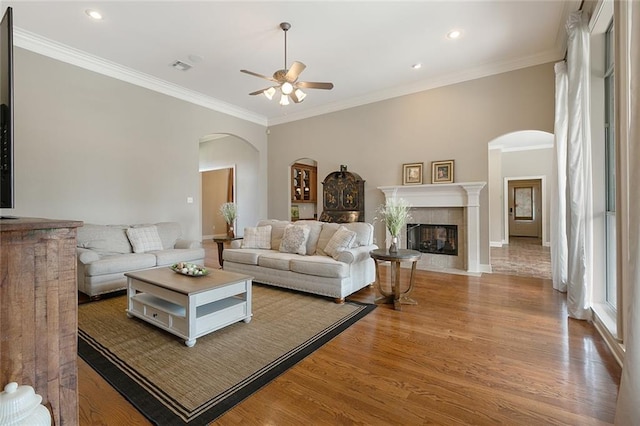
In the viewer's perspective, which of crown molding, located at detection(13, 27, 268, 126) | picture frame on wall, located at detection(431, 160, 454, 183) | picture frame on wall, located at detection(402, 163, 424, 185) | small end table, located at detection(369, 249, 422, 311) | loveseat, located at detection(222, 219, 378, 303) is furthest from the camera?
picture frame on wall, located at detection(402, 163, 424, 185)

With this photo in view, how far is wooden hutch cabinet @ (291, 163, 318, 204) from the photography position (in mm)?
7969

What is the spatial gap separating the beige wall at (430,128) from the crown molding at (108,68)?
6.54ft

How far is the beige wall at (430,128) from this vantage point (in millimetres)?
4605

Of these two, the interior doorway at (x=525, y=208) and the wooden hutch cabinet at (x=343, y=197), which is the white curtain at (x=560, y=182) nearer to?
the wooden hutch cabinet at (x=343, y=197)

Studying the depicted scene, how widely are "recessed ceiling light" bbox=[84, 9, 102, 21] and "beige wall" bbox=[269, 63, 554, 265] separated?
4.12 metres

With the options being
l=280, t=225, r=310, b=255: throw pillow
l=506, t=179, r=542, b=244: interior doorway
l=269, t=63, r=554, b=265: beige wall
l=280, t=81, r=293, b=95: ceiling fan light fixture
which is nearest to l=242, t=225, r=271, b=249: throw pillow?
l=280, t=225, r=310, b=255: throw pillow

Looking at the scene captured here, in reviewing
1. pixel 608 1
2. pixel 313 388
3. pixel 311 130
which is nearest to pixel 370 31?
pixel 608 1

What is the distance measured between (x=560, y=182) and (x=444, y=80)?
98.1 inches

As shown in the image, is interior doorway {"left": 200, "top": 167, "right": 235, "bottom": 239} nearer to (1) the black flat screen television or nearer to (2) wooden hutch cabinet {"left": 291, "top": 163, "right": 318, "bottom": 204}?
(2) wooden hutch cabinet {"left": 291, "top": 163, "right": 318, "bottom": 204}

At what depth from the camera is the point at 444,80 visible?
16.9 ft

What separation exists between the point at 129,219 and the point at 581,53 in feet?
21.2

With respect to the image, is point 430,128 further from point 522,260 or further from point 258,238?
point 258,238

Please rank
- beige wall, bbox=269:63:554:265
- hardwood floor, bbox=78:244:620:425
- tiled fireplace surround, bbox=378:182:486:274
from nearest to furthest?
hardwood floor, bbox=78:244:620:425, beige wall, bbox=269:63:554:265, tiled fireplace surround, bbox=378:182:486:274

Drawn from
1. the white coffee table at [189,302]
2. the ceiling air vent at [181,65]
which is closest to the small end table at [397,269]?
the white coffee table at [189,302]
